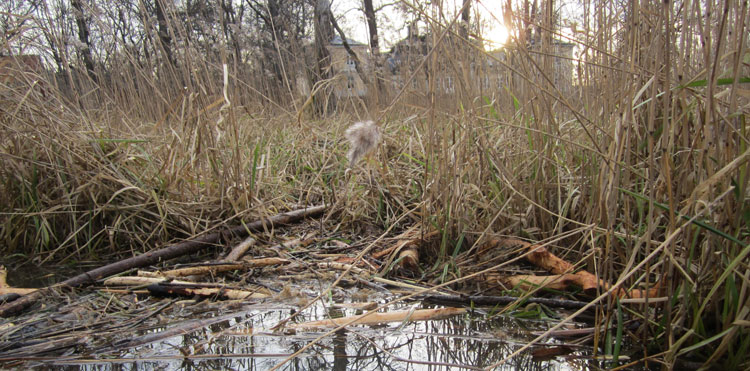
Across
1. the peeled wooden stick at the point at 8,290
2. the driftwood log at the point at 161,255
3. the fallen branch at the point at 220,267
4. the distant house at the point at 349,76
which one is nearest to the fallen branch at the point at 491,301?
the fallen branch at the point at 220,267

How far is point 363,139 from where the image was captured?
5.51 feet

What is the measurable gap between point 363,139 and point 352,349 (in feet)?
2.75

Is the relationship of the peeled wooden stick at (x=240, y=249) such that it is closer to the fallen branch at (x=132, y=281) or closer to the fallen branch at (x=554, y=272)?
the fallen branch at (x=132, y=281)

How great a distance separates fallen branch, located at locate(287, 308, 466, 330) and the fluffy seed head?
634mm

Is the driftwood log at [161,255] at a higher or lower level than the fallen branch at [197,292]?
higher

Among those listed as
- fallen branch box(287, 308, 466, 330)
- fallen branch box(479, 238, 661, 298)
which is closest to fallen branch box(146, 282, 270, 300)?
fallen branch box(287, 308, 466, 330)

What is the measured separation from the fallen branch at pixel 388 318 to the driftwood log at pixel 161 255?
2.80 ft

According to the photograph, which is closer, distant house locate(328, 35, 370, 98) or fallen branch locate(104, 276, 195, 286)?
fallen branch locate(104, 276, 195, 286)

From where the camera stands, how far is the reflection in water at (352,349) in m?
1.00

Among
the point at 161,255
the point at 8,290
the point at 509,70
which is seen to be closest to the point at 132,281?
the point at 161,255

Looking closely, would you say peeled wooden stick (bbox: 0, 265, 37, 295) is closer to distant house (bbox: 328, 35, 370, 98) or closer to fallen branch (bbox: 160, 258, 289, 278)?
fallen branch (bbox: 160, 258, 289, 278)

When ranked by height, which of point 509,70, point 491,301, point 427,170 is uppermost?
point 509,70

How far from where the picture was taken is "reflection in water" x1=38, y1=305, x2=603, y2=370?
1.00 m

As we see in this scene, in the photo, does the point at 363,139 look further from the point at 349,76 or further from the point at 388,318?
the point at 349,76
